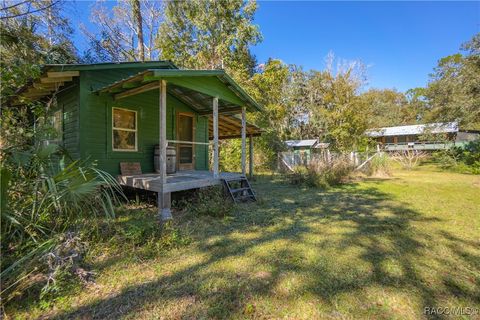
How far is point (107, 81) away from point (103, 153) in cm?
195

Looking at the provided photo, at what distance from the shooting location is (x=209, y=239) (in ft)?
12.8

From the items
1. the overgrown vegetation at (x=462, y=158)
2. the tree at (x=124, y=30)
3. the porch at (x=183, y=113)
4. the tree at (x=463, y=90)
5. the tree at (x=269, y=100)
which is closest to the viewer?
the porch at (x=183, y=113)

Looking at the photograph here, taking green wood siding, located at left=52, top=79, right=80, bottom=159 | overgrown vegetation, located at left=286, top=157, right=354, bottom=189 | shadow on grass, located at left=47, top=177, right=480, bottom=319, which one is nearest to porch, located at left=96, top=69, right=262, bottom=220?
green wood siding, located at left=52, top=79, right=80, bottom=159

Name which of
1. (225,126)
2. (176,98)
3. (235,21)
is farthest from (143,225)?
(235,21)

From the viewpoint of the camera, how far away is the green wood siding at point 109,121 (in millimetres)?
5910

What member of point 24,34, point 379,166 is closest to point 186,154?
point 24,34

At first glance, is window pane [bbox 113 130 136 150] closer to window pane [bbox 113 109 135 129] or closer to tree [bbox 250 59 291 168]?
window pane [bbox 113 109 135 129]

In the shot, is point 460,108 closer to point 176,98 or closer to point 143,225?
point 176,98

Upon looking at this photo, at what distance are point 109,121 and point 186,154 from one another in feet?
10.1

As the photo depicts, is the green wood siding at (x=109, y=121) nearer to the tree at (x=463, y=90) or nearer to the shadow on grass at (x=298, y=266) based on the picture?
the shadow on grass at (x=298, y=266)

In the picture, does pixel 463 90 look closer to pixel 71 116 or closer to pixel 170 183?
pixel 170 183

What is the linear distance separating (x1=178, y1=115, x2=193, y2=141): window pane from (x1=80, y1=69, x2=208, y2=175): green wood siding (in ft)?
1.53


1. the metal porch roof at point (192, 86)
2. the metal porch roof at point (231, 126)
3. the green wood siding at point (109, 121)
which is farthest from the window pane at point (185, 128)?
the metal porch roof at point (231, 126)

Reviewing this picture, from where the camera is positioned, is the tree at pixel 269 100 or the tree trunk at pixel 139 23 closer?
the tree trunk at pixel 139 23
